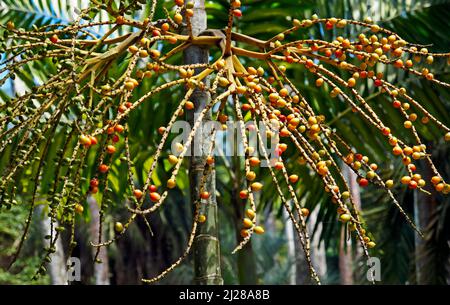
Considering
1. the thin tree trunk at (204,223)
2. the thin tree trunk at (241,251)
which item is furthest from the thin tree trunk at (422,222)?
the thin tree trunk at (204,223)

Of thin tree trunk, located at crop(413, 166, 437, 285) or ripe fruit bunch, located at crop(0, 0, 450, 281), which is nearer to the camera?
ripe fruit bunch, located at crop(0, 0, 450, 281)

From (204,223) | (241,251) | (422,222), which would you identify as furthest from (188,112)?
(422,222)

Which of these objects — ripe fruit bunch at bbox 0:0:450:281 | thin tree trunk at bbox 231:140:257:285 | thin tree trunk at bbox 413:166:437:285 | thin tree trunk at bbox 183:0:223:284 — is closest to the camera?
ripe fruit bunch at bbox 0:0:450:281

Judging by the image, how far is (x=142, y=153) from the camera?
3441mm

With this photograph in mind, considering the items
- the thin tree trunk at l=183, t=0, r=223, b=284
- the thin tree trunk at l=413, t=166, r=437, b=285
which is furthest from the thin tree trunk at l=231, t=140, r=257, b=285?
the thin tree trunk at l=413, t=166, r=437, b=285

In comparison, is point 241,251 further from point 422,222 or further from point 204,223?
point 422,222

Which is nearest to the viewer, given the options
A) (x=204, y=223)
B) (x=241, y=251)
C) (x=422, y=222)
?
(x=204, y=223)

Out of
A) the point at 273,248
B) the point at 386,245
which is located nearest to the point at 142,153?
the point at 386,245

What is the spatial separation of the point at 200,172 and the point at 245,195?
564 millimetres

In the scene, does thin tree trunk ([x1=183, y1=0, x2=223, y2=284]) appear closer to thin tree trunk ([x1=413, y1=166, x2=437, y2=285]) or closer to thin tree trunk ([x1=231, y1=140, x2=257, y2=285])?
thin tree trunk ([x1=231, y1=140, x2=257, y2=285])

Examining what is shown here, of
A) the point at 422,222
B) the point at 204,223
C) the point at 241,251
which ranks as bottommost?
the point at 204,223

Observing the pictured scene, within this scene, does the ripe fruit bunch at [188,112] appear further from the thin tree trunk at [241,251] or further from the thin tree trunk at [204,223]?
the thin tree trunk at [241,251]

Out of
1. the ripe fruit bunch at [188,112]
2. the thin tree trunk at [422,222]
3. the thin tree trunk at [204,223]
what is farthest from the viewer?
the thin tree trunk at [422,222]

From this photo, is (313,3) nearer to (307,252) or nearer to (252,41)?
(252,41)
